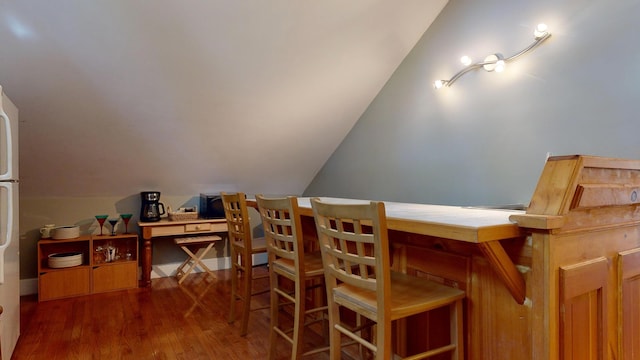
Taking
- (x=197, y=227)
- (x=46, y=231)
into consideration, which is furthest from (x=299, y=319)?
(x=46, y=231)

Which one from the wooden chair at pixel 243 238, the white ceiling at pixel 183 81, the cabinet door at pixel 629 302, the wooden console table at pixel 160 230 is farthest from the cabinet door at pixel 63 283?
the cabinet door at pixel 629 302

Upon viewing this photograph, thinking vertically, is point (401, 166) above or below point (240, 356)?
above

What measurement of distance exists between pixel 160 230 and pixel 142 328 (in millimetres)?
1362

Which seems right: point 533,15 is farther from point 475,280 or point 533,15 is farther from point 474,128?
point 475,280

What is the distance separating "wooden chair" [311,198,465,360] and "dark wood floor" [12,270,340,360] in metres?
0.96

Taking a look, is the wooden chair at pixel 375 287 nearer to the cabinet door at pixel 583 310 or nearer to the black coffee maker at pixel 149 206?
the cabinet door at pixel 583 310

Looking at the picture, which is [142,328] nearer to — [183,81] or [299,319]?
[299,319]

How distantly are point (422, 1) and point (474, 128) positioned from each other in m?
1.17

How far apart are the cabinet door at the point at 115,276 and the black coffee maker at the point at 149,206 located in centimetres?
50

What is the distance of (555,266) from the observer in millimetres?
1130

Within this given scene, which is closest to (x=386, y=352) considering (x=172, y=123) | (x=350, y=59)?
(x=350, y=59)

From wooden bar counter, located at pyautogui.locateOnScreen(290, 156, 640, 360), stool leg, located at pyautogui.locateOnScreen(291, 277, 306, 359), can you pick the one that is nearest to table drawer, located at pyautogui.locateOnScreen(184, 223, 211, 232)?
stool leg, located at pyautogui.locateOnScreen(291, 277, 306, 359)

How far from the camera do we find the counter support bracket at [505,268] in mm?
1124

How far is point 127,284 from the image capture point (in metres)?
3.76
